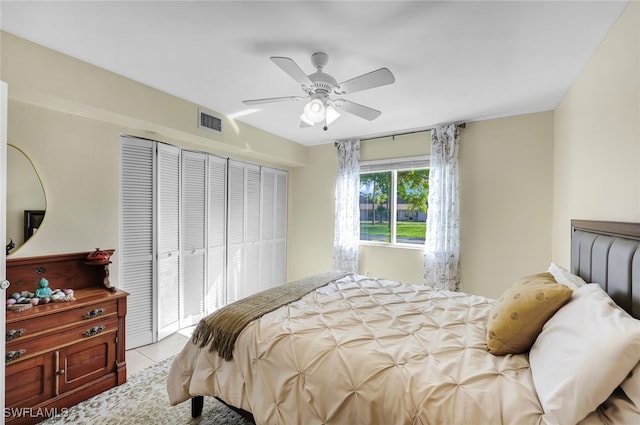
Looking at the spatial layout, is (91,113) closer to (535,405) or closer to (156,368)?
(156,368)

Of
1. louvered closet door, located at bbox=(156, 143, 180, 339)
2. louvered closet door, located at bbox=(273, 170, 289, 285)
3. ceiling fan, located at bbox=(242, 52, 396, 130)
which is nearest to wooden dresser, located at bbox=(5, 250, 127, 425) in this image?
louvered closet door, located at bbox=(156, 143, 180, 339)

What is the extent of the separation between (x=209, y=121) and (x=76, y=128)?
112 centimetres

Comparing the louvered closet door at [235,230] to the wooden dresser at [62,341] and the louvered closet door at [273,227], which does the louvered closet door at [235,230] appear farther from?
the wooden dresser at [62,341]

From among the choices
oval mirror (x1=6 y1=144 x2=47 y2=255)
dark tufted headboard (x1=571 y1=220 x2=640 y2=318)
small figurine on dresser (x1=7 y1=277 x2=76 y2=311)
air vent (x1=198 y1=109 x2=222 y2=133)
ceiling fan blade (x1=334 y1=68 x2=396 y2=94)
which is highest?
air vent (x1=198 y1=109 x2=222 y2=133)

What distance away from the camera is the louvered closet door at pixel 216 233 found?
355 centimetres

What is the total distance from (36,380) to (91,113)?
1.96 meters

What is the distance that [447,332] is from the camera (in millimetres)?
1572

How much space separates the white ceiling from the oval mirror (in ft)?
2.86

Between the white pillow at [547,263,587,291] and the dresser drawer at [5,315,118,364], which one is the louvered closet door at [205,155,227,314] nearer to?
the dresser drawer at [5,315,118,364]

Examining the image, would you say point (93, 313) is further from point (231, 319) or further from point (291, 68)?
point (291, 68)

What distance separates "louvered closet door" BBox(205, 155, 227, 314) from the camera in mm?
3549

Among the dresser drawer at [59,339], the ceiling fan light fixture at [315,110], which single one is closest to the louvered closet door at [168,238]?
the dresser drawer at [59,339]

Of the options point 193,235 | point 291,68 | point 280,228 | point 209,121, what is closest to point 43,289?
point 193,235

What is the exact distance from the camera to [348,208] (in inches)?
165
